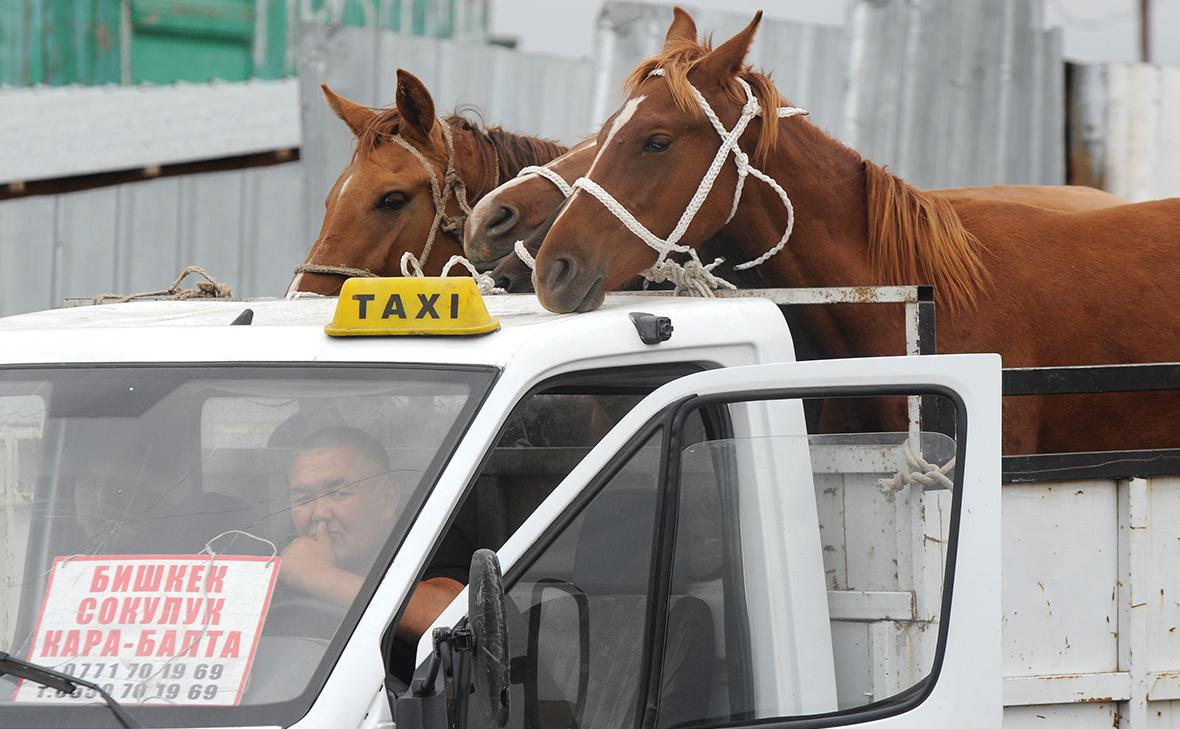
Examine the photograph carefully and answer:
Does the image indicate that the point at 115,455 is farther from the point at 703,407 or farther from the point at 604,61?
the point at 604,61

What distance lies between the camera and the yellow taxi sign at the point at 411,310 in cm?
231

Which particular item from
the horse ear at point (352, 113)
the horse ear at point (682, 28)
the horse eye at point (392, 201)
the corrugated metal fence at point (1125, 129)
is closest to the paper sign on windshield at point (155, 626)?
the horse ear at point (682, 28)

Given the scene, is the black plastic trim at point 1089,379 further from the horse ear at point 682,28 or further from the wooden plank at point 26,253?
the wooden plank at point 26,253

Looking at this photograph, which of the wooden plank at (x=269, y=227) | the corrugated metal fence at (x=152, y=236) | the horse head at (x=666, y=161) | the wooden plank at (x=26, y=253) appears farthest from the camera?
the wooden plank at (x=269, y=227)

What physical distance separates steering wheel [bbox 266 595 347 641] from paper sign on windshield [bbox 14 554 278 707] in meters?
0.02

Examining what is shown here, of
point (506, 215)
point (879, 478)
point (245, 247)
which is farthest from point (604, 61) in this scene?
point (879, 478)

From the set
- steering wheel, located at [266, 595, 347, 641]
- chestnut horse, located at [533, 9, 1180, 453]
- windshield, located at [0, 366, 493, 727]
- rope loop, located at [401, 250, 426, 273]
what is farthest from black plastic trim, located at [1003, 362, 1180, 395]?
steering wheel, located at [266, 595, 347, 641]

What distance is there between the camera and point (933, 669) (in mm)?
2354

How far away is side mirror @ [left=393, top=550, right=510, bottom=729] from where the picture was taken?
1.89 m

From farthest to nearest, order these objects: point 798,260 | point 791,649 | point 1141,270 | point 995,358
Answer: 1. point 1141,270
2. point 798,260
3. point 791,649
4. point 995,358

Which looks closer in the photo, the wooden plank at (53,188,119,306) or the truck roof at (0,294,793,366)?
the truck roof at (0,294,793,366)

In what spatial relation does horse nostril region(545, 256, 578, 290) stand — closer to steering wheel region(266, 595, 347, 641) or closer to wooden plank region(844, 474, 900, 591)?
wooden plank region(844, 474, 900, 591)

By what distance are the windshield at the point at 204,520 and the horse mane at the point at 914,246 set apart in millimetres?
1982

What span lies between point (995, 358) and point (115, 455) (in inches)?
56.7
